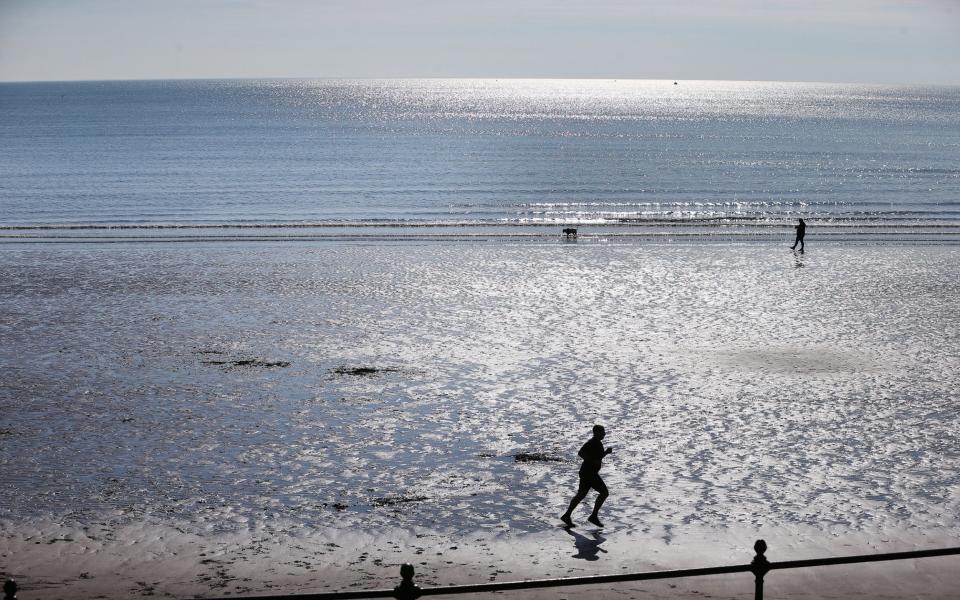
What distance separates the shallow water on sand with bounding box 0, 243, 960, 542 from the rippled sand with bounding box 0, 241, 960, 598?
7 centimetres

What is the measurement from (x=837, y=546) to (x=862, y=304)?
17.3m

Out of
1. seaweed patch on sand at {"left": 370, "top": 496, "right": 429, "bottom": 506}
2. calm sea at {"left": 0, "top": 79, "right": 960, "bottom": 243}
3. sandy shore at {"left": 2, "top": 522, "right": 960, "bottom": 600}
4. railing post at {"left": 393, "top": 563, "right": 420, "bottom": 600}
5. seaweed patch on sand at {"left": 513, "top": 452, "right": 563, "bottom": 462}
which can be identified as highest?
calm sea at {"left": 0, "top": 79, "right": 960, "bottom": 243}

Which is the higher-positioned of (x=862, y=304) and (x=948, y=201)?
(x=948, y=201)

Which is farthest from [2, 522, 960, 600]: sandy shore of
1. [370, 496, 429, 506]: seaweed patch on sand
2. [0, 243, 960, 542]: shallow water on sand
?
[370, 496, 429, 506]: seaweed patch on sand

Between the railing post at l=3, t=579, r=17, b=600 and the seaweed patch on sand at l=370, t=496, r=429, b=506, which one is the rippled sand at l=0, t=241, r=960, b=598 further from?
the railing post at l=3, t=579, r=17, b=600

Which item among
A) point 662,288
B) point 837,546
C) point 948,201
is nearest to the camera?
point 837,546

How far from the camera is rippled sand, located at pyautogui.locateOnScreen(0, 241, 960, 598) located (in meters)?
11.7

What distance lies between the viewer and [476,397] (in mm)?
17938

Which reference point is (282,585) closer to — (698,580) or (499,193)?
(698,580)

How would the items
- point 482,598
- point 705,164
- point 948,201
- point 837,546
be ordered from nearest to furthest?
point 482,598, point 837,546, point 948,201, point 705,164

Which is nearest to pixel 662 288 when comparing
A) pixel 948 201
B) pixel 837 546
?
pixel 837 546

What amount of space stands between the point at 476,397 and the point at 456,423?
1.54 metres

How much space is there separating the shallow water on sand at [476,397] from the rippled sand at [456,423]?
73 mm

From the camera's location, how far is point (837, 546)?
11516 millimetres
